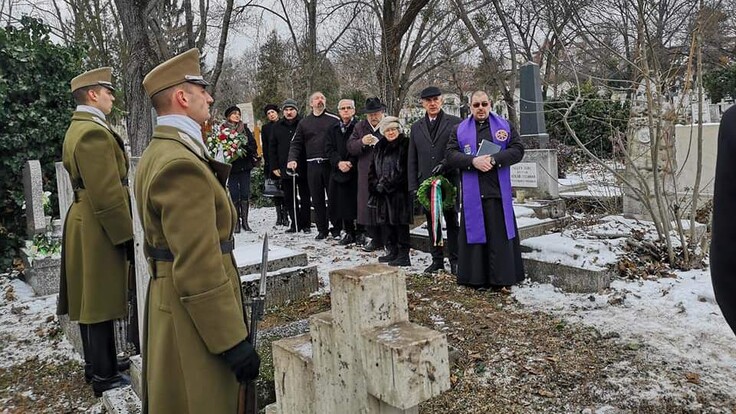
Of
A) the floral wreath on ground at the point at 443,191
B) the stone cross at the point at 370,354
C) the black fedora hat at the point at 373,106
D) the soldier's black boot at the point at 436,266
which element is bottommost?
the soldier's black boot at the point at 436,266

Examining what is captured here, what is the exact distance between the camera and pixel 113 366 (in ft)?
12.8

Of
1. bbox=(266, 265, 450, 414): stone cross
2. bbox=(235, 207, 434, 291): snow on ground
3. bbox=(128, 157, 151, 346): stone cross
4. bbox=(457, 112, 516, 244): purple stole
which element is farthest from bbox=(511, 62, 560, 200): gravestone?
bbox=(266, 265, 450, 414): stone cross

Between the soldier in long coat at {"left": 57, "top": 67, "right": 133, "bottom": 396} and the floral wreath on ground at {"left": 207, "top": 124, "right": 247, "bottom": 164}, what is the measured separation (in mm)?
4556

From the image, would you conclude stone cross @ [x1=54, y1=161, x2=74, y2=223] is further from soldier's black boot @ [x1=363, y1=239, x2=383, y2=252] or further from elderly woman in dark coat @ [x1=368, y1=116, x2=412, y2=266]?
soldier's black boot @ [x1=363, y1=239, x2=383, y2=252]

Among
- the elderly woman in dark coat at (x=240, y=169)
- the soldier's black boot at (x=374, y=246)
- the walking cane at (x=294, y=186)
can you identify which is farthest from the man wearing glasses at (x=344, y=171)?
the elderly woman in dark coat at (x=240, y=169)

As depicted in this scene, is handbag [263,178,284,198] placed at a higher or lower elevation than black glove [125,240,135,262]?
higher

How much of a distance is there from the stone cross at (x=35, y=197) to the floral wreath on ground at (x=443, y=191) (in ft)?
14.4

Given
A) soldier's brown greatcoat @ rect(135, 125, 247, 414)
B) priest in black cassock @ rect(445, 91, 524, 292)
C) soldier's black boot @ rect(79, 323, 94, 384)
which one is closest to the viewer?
soldier's brown greatcoat @ rect(135, 125, 247, 414)

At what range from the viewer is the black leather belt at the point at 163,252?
227 centimetres

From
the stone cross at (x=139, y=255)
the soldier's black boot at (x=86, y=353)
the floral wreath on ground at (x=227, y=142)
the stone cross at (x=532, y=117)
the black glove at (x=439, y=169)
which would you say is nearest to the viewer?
the stone cross at (x=139, y=255)

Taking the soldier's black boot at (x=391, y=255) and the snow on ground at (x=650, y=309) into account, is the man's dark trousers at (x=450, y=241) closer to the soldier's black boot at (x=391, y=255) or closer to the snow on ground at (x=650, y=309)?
the soldier's black boot at (x=391, y=255)

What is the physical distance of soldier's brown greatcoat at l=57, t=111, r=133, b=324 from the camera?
3643 millimetres

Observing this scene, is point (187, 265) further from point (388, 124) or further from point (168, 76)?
point (388, 124)

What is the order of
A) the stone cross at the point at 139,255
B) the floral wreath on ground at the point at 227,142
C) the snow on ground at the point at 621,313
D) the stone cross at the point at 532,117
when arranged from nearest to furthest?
1. the stone cross at the point at 139,255
2. the snow on ground at the point at 621,313
3. the floral wreath on ground at the point at 227,142
4. the stone cross at the point at 532,117
